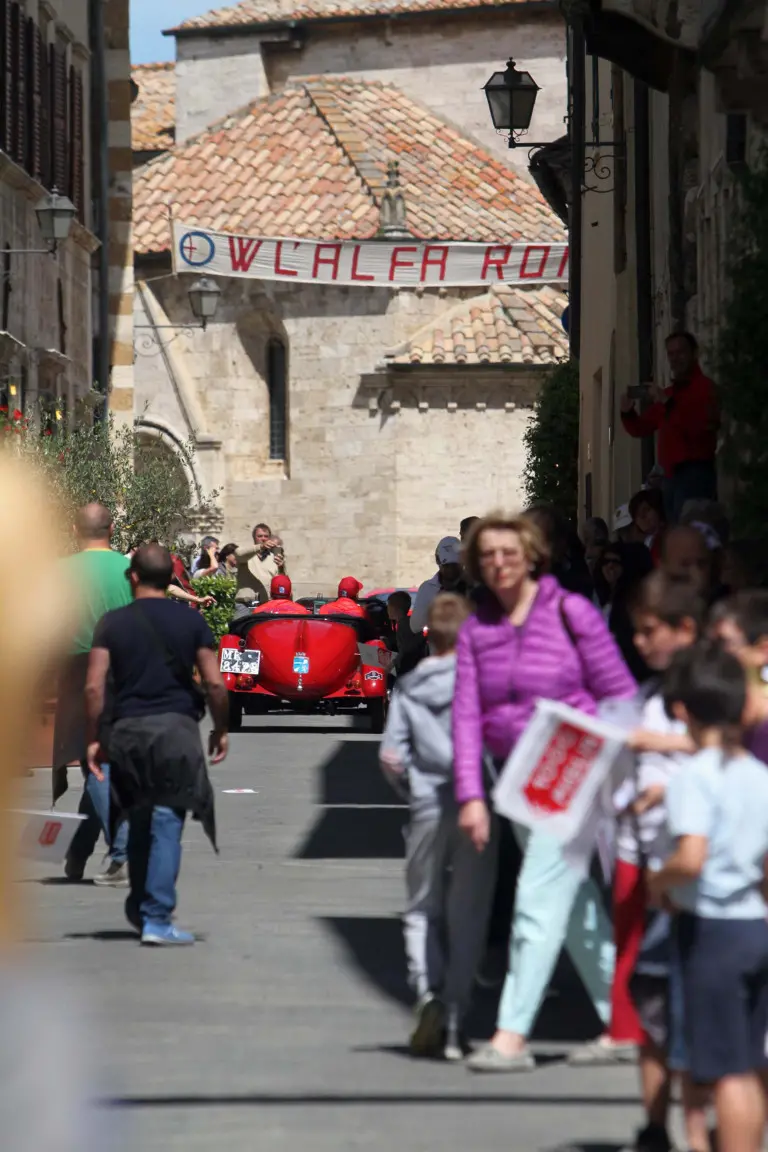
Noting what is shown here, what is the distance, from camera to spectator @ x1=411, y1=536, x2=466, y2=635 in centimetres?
Result: 1542

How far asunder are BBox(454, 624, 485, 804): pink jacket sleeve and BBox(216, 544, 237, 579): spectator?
22.8 meters

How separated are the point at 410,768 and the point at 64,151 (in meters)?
27.4

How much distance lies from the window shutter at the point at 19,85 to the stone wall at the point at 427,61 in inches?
1003

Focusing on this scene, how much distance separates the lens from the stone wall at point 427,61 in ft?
188

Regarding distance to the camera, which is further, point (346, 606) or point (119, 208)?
point (119, 208)

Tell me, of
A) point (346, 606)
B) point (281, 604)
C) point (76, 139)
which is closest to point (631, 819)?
point (281, 604)

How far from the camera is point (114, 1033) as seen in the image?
7910 millimetres

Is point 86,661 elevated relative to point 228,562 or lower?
lower

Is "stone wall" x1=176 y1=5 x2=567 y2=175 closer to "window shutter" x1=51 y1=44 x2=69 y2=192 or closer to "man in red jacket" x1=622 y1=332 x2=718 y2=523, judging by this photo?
"window shutter" x1=51 y1=44 x2=69 y2=192

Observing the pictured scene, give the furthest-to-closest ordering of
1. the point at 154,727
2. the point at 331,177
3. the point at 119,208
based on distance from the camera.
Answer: the point at 331,177, the point at 119,208, the point at 154,727

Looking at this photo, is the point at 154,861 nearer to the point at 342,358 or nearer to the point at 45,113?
the point at 45,113

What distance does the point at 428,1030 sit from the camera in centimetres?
755

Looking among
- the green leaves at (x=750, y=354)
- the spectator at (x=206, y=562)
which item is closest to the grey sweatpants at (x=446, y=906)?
the green leaves at (x=750, y=354)

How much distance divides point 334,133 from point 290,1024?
157ft
